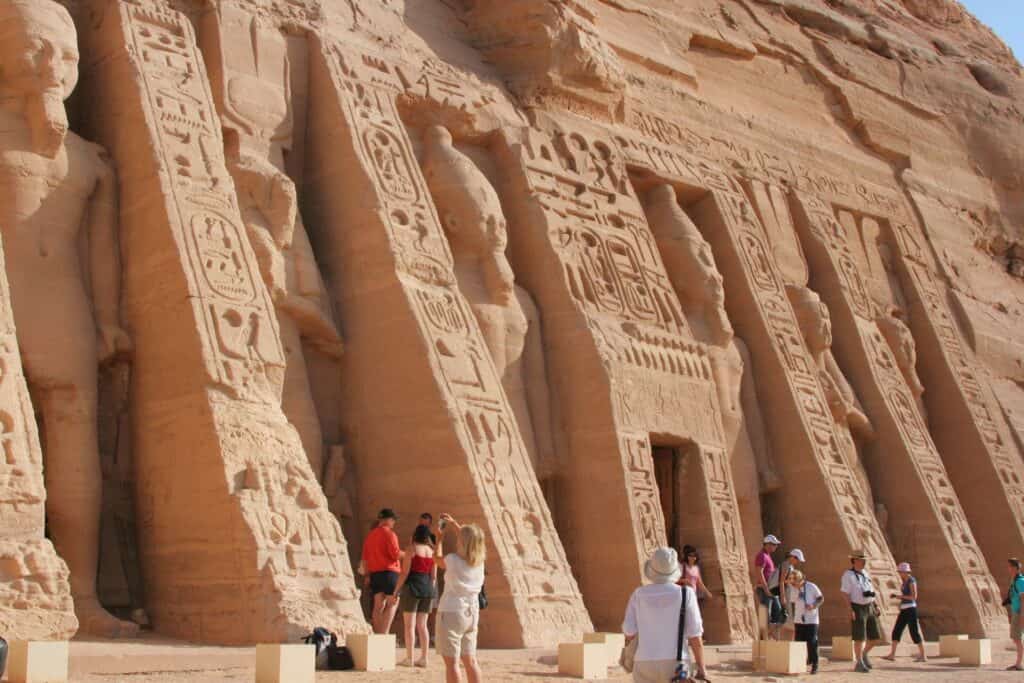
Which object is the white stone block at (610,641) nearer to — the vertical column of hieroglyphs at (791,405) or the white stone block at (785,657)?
the white stone block at (785,657)

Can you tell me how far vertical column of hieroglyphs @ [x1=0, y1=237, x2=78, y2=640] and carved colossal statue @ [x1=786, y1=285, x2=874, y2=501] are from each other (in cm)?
992

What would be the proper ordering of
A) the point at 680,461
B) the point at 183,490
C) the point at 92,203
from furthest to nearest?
the point at 680,461 → the point at 92,203 → the point at 183,490

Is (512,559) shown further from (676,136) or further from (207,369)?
(676,136)

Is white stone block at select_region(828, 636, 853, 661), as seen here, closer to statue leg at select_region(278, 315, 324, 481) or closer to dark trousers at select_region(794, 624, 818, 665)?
dark trousers at select_region(794, 624, 818, 665)

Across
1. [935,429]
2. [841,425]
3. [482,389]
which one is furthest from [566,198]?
[935,429]

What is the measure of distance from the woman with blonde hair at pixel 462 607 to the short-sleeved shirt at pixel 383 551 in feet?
7.72

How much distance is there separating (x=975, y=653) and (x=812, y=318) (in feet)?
18.2

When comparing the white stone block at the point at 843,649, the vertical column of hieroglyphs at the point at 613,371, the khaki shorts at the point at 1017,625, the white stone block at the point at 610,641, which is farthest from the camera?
the vertical column of hieroglyphs at the point at 613,371

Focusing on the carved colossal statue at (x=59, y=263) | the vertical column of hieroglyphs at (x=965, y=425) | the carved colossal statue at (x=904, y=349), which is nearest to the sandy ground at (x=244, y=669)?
the carved colossal statue at (x=59, y=263)

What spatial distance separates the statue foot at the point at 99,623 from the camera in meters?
9.48

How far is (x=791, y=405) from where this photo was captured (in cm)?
1583

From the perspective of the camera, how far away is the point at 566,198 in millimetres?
14586

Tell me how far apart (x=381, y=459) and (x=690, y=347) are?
4227 mm

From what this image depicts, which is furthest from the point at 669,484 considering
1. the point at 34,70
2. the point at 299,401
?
the point at 34,70
